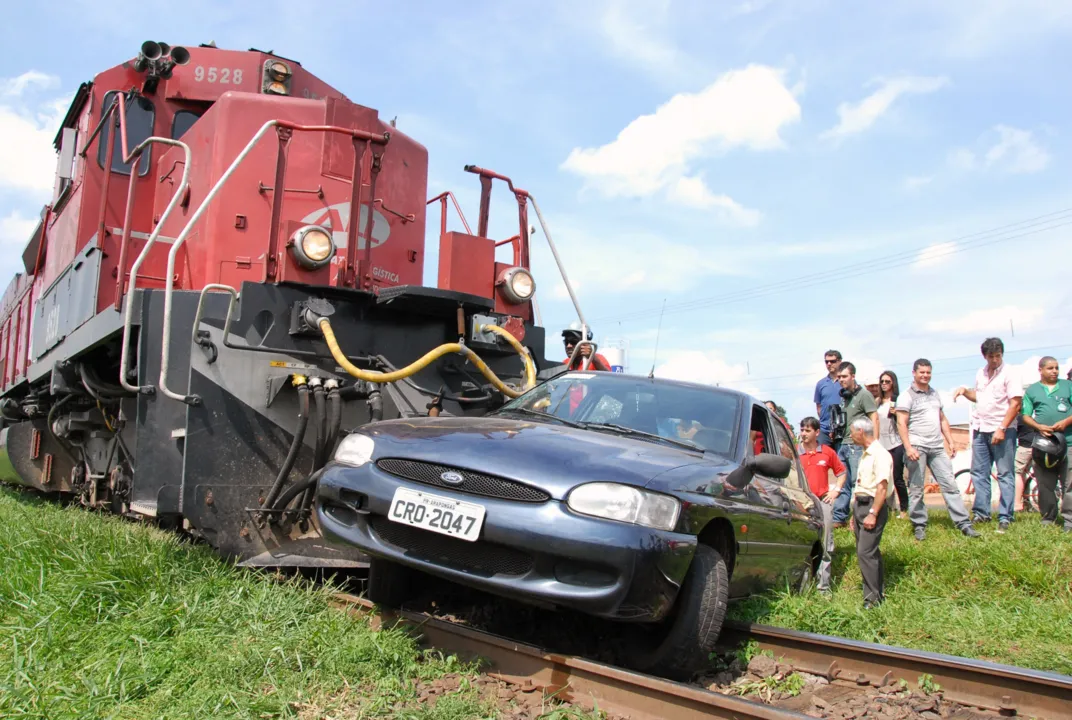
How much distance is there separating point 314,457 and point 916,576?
3.99 meters

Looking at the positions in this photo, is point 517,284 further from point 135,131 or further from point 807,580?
point 135,131

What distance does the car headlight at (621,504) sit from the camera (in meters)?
3.26

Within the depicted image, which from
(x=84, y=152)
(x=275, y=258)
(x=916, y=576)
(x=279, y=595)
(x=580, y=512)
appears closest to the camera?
(x=580, y=512)

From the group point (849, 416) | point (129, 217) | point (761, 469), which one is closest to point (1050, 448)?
point (849, 416)

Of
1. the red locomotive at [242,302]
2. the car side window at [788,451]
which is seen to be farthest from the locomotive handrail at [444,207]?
the car side window at [788,451]

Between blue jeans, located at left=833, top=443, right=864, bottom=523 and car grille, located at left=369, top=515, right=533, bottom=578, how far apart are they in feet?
18.0

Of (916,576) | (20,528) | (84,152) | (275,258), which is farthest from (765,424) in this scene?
(84,152)

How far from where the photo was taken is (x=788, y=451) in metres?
5.42

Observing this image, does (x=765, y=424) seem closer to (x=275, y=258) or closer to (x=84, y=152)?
(x=275, y=258)

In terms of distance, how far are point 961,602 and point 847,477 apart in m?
2.85

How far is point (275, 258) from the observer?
5402 millimetres

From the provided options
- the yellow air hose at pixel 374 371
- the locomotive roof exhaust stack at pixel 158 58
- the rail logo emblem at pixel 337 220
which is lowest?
the yellow air hose at pixel 374 371

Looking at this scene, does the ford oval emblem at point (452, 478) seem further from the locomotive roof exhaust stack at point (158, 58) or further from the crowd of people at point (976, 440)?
the locomotive roof exhaust stack at point (158, 58)

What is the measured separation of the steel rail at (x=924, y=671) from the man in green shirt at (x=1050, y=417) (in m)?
4.49
